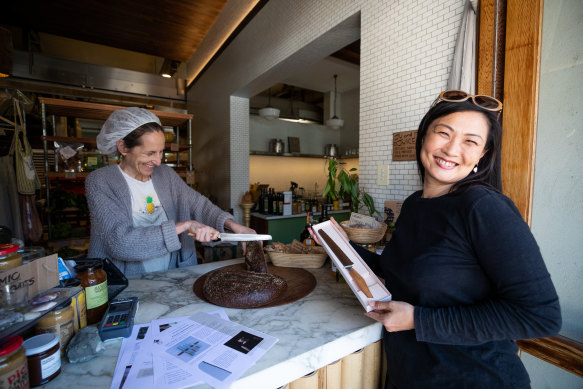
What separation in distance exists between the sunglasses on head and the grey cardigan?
4.90 feet

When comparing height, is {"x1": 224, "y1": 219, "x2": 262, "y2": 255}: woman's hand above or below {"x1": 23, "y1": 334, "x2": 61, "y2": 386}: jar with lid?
above

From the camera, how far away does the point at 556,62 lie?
1472 mm

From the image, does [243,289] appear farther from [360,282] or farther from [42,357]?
[42,357]

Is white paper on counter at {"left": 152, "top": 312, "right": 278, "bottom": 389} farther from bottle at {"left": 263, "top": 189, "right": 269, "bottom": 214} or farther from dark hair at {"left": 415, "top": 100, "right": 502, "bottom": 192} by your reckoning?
bottle at {"left": 263, "top": 189, "right": 269, "bottom": 214}

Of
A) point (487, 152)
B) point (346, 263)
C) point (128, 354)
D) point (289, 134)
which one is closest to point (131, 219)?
point (128, 354)

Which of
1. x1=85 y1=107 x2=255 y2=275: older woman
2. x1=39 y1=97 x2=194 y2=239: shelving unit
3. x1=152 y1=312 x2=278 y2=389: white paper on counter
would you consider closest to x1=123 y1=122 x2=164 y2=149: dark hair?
x1=85 y1=107 x2=255 y2=275: older woman

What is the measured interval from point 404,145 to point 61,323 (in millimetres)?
2356

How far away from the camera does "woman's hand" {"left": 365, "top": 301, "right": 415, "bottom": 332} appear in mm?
900

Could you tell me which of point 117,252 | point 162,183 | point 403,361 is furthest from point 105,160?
point 403,361

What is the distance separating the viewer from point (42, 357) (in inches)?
30.4

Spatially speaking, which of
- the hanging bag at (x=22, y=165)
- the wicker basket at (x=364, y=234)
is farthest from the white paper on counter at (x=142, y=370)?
the hanging bag at (x=22, y=165)

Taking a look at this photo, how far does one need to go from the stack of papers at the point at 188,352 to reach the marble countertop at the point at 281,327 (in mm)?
33

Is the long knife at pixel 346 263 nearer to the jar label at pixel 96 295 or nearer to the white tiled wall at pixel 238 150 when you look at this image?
the jar label at pixel 96 295

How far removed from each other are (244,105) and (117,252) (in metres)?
4.41
